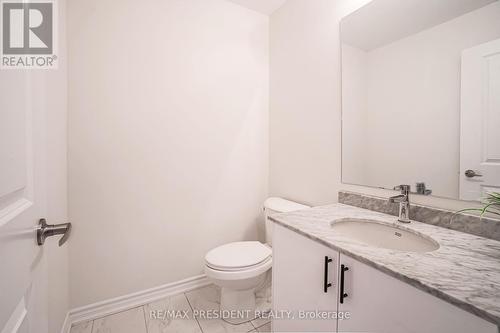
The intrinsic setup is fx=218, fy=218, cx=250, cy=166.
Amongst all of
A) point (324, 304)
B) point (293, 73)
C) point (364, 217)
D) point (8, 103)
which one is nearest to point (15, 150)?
point (8, 103)

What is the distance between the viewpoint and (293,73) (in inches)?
69.7

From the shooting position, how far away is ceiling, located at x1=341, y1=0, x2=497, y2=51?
3.14ft

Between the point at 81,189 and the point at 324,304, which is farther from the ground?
the point at 81,189

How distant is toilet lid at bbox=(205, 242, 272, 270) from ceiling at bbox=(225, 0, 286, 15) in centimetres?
198

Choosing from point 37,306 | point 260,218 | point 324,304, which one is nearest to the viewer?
point 37,306

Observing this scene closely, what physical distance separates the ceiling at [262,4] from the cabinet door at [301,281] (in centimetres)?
185

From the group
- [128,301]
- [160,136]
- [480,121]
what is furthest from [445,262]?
[128,301]

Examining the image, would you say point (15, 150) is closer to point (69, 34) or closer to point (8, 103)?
point (8, 103)

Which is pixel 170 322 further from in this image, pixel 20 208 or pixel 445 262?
pixel 445 262

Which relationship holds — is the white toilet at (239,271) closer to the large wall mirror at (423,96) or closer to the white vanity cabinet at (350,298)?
the white vanity cabinet at (350,298)

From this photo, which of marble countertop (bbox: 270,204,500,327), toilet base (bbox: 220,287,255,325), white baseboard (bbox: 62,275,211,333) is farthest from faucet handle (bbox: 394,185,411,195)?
white baseboard (bbox: 62,275,211,333)

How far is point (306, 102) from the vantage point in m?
1.67

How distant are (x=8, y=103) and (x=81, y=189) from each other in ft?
3.94

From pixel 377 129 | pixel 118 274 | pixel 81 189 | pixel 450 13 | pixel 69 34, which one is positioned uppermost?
pixel 69 34
